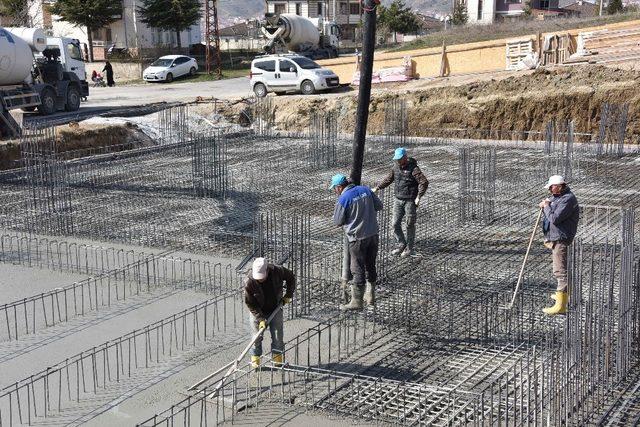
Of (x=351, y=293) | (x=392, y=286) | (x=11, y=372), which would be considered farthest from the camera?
(x=392, y=286)

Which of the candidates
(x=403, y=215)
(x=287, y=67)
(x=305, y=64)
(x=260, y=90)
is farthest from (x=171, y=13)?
(x=403, y=215)

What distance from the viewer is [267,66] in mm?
23969

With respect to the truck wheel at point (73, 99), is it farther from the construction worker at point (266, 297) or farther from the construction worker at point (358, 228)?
the construction worker at point (266, 297)

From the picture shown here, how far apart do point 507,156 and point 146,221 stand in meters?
7.96

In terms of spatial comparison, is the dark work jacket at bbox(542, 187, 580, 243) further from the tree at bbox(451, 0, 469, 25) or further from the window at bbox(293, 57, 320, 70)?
the tree at bbox(451, 0, 469, 25)

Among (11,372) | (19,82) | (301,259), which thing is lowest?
(11,372)

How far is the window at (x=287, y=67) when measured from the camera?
77.7 feet

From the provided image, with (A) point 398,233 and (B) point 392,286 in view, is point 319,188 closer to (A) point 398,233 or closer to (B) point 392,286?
(A) point 398,233

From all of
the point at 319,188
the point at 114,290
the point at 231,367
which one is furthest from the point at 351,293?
the point at 319,188

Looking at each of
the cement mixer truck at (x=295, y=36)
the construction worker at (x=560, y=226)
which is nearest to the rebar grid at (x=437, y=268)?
the construction worker at (x=560, y=226)

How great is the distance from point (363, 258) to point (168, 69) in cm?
2709

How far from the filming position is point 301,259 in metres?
7.50

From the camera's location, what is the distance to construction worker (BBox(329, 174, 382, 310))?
6.79 meters

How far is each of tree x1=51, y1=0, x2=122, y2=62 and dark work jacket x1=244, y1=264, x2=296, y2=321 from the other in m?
35.1
